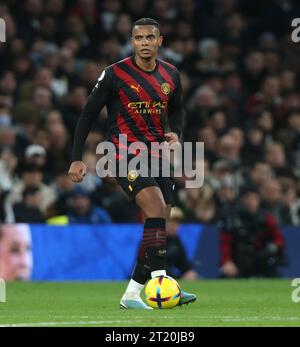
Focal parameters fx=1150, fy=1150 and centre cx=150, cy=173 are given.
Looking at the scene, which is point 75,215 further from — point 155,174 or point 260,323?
point 260,323

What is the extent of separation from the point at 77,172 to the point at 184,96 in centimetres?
934

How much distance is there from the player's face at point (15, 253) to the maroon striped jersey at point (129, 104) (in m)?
4.94

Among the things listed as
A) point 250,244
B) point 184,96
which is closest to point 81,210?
point 250,244

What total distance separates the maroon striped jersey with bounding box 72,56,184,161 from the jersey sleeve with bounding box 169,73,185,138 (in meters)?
0.17

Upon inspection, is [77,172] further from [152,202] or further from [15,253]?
[15,253]

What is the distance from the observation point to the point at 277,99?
765 inches

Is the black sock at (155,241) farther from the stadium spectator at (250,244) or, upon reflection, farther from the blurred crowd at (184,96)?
the stadium spectator at (250,244)

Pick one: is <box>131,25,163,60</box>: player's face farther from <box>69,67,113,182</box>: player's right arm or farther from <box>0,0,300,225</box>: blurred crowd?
<box>0,0,300,225</box>: blurred crowd

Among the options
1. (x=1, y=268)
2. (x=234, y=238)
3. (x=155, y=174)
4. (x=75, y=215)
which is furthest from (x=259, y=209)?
(x=155, y=174)

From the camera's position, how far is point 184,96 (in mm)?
18484

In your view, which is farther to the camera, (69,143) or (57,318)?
(69,143)

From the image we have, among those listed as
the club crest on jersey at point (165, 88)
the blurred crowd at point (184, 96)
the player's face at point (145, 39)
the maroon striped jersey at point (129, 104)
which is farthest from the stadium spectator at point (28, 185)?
the player's face at point (145, 39)

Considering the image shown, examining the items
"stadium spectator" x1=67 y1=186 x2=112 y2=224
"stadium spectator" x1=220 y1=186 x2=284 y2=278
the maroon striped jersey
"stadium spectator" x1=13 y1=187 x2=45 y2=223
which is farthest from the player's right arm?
"stadium spectator" x1=220 y1=186 x2=284 y2=278

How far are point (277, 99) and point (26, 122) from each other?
526cm
